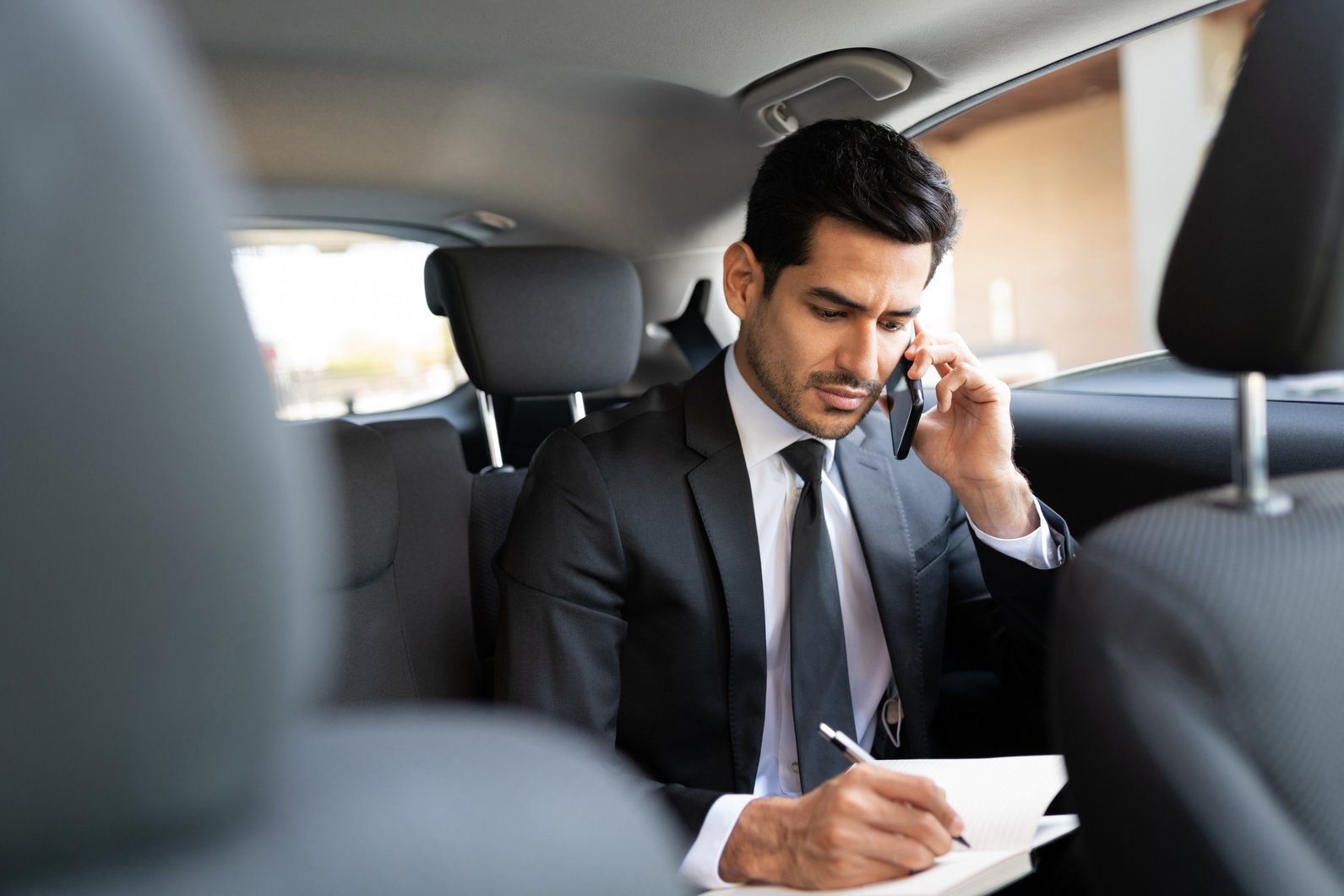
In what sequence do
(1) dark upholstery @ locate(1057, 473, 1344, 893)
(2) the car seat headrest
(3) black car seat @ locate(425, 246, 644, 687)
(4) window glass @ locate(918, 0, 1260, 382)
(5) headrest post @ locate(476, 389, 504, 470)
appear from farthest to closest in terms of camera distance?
(4) window glass @ locate(918, 0, 1260, 382) < (5) headrest post @ locate(476, 389, 504, 470) < (3) black car seat @ locate(425, 246, 644, 687) < (1) dark upholstery @ locate(1057, 473, 1344, 893) < (2) the car seat headrest

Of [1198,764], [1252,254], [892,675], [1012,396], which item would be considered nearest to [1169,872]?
[1198,764]

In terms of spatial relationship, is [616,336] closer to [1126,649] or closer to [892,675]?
[892,675]

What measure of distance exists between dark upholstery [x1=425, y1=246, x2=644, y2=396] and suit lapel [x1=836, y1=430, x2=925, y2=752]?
0.57m

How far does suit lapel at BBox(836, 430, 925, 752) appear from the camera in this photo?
4.99 ft

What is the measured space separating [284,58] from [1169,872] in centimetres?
176

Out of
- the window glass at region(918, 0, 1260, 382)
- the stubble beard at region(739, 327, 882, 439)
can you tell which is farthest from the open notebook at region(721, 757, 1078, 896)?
the window glass at region(918, 0, 1260, 382)

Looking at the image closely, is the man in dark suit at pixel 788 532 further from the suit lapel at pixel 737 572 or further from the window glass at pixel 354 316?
the window glass at pixel 354 316

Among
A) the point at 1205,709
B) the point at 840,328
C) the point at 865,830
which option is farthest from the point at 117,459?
the point at 840,328

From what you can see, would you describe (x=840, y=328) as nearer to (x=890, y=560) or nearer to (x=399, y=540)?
(x=890, y=560)

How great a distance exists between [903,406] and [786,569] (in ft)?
0.96

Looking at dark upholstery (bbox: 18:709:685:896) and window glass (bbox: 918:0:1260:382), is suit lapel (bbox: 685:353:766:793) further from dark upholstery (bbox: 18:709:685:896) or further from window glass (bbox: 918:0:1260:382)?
window glass (bbox: 918:0:1260:382)

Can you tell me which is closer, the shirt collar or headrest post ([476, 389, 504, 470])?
the shirt collar

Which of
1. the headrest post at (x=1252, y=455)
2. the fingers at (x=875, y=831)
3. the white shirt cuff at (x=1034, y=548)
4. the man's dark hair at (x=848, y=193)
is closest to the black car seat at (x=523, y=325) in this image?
the man's dark hair at (x=848, y=193)

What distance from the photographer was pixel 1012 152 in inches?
317
